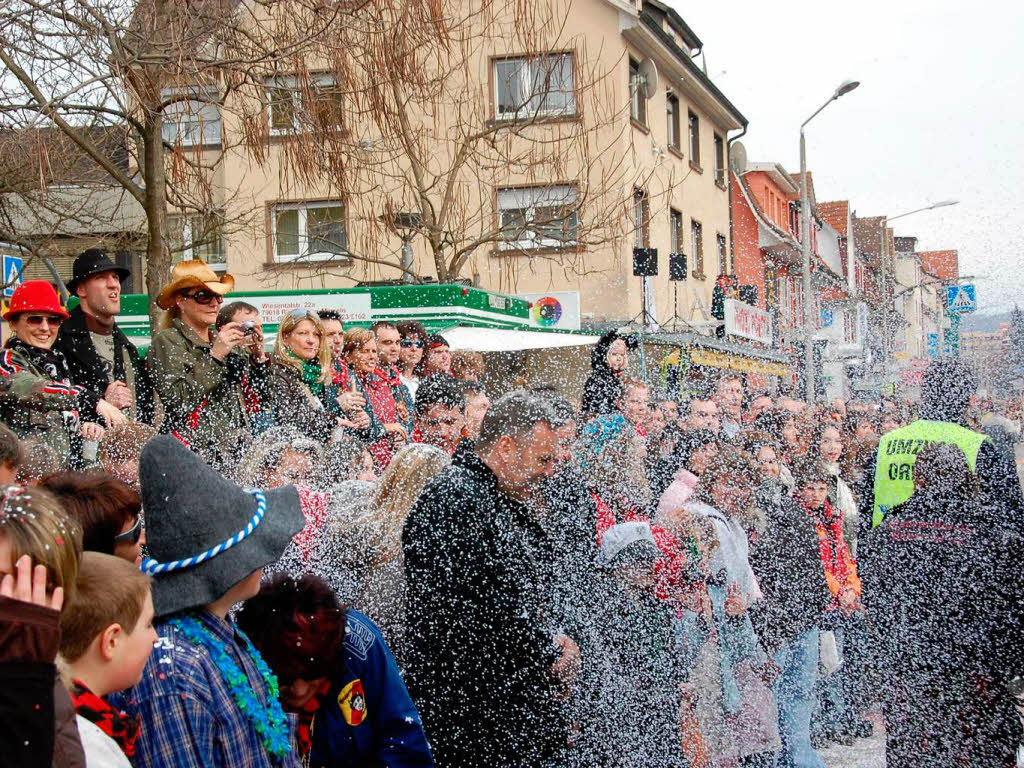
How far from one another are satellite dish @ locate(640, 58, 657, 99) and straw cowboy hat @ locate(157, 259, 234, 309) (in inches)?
647

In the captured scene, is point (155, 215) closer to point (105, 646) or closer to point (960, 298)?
point (105, 646)

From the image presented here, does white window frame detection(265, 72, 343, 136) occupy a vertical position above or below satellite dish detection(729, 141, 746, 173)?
below

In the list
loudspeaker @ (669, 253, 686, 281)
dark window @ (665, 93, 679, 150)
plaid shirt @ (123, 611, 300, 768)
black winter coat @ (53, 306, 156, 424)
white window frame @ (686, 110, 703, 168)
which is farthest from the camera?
white window frame @ (686, 110, 703, 168)

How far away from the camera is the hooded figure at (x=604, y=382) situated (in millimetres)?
5609

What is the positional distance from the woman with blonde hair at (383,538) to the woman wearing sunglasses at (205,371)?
95 centimetres

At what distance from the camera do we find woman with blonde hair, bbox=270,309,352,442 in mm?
5004

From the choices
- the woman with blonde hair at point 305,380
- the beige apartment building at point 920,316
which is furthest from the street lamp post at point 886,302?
the woman with blonde hair at point 305,380

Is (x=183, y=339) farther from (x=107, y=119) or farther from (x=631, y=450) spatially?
(x=107, y=119)

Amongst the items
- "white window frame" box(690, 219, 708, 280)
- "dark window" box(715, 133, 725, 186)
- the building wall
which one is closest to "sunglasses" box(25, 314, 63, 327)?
"white window frame" box(690, 219, 708, 280)

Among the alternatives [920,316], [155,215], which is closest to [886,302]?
[920,316]

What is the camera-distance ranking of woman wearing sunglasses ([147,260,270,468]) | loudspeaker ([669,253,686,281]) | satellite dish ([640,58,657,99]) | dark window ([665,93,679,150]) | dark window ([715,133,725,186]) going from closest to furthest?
woman wearing sunglasses ([147,260,270,468]), satellite dish ([640,58,657,99]), loudspeaker ([669,253,686,281]), dark window ([665,93,679,150]), dark window ([715,133,725,186])

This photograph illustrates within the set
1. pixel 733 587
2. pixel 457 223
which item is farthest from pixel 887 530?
pixel 457 223

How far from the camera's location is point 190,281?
491 centimetres

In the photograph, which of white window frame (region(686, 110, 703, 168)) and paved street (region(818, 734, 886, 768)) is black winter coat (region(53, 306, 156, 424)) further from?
white window frame (region(686, 110, 703, 168))
